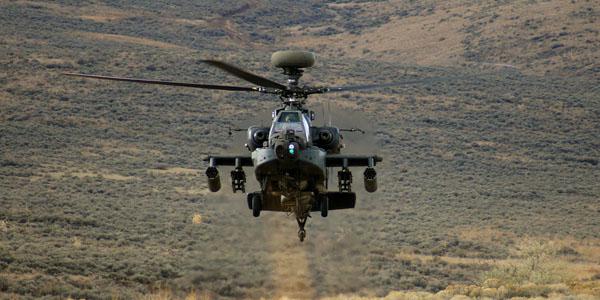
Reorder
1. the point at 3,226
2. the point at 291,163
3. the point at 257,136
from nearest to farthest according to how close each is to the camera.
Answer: the point at 291,163 → the point at 257,136 → the point at 3,226

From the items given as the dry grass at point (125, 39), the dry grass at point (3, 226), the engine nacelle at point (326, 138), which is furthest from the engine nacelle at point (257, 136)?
the dry grass at point (125, 39)

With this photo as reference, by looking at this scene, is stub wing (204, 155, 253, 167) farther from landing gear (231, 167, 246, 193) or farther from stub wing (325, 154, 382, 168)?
stub wing (325, 154, 382, 168)

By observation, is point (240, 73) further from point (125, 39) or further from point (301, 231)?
point (125, 39)

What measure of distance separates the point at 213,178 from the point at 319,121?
13.3 feet

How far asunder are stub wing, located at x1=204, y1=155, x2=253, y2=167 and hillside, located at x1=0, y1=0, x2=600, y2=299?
2.07 meters

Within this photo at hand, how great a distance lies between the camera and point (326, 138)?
2508cm

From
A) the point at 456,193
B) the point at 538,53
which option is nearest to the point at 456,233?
the point at 456,193

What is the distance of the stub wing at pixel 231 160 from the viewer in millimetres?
24344

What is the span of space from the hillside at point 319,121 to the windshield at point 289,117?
106 inches

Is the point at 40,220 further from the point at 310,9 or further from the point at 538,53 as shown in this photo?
the point at 310,9

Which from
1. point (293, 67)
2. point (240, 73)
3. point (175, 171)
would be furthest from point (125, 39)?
point (240, 73)

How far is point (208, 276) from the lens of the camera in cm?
3772

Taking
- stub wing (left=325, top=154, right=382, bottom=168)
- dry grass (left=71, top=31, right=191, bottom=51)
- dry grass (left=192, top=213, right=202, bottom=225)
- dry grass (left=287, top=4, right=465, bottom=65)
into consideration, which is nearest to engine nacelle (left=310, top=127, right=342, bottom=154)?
stub wing (left=325, top=154, right=382, bottom=168)

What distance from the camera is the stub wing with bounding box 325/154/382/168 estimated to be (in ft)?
79.9
